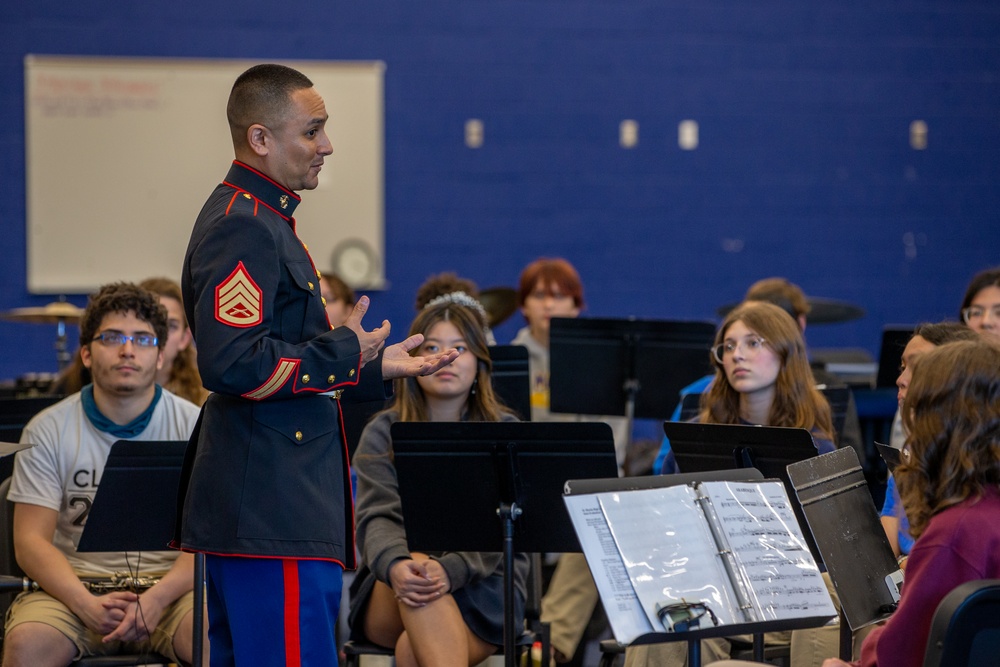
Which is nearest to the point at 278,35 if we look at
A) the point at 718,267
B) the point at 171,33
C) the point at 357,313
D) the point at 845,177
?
the point at 171,33

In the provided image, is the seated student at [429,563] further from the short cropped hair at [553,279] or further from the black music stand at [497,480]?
the short cropped hair at [553,279]

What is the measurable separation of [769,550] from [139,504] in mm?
1543

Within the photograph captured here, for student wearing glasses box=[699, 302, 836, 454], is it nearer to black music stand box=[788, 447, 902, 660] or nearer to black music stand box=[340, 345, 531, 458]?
black music stand box=[340, 345, 531, 458]

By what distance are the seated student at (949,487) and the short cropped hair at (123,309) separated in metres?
2.23

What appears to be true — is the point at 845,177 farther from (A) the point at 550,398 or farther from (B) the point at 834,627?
(B) the point at 834,627

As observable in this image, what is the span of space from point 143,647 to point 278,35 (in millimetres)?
4438

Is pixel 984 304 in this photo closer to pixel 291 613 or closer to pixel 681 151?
pixel 291 613

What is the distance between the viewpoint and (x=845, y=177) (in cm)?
706

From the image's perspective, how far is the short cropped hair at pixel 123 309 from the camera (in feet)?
10.7

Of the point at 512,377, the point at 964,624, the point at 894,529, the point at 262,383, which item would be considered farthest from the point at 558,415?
the point at 964,624

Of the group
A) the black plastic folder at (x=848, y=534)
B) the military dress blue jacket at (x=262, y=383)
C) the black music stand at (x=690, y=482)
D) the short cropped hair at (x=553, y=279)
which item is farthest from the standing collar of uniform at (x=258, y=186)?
the short cropped hair at (x=553, y=279)

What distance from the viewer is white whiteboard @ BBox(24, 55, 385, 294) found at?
251 inches

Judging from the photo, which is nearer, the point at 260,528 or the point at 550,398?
the point at 260,528

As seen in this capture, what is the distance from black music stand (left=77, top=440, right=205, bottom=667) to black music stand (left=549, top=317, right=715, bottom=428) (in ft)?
6.80
